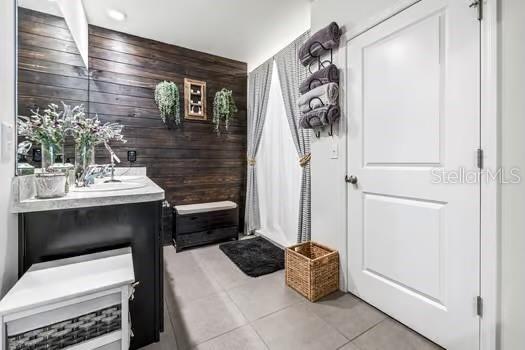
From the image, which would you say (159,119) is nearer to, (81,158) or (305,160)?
(81,158)

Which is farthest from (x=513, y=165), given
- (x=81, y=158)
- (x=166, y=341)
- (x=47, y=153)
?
(x=81, y=158)

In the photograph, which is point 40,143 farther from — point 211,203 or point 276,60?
point 276,60

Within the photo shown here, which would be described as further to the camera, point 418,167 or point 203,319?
point 203,319

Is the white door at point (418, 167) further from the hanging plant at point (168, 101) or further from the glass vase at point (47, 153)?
the hanging plant at point (168, 101)

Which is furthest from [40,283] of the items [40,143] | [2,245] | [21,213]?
[40,143]

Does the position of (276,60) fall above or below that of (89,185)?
above

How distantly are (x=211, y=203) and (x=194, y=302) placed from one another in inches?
59.8

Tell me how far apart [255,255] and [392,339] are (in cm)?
146

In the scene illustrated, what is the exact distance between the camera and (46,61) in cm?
147


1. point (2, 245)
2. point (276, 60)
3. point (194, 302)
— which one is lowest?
point (194, 302)

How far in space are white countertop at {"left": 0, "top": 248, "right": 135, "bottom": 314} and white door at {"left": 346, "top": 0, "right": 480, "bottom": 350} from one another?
1.50m

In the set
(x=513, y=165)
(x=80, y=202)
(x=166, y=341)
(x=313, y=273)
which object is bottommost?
(x=166, y=341)

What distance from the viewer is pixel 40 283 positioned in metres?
0.89

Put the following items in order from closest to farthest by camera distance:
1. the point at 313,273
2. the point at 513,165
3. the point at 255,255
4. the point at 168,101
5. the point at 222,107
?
the point at 513,165 < the point at 313,273 < the point at 255,255 < the point at 168,101 < the point at 222,107
